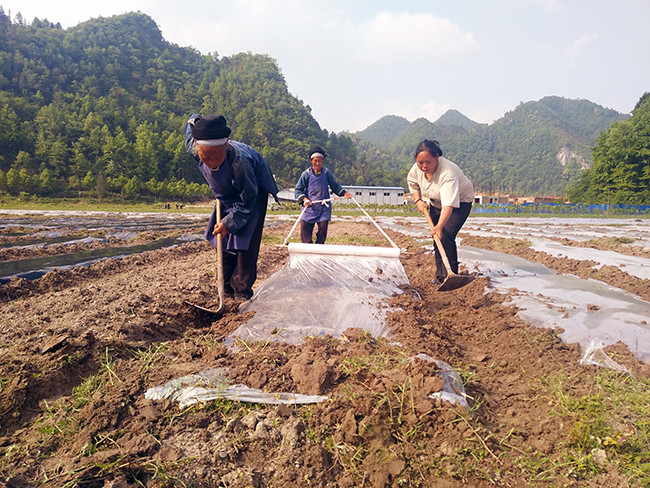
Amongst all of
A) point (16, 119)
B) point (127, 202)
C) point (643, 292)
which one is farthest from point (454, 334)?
point (16, 119)

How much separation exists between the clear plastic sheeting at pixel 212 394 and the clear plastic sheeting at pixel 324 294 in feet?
1.99

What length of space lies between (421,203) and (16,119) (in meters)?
63.0

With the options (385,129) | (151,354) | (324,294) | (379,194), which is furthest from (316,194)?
(385,129)

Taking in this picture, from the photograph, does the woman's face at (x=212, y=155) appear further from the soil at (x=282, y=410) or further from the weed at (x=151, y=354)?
the weed at (x=151, y=354)

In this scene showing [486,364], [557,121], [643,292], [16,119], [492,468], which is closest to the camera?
[492,468]

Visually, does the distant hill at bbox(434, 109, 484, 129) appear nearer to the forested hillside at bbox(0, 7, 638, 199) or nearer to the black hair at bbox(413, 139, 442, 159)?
the forested hillside at bbox(0, 7, 638, 199)

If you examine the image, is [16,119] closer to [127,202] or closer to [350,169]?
[127,202]

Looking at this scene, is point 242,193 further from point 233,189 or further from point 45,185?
point 45,185

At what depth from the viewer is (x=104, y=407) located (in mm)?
1632

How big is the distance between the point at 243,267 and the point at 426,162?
2.22 m

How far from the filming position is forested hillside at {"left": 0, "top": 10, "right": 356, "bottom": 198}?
1811 inches

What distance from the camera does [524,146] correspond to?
355 feet

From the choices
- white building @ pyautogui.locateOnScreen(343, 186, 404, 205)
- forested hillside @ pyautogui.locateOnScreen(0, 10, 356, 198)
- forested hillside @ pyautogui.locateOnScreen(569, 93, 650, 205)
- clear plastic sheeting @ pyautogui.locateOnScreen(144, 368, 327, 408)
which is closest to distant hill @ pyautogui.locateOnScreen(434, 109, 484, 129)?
forested hillside @ pyautogui.locateOnScreen(0, 10, 356, 198)

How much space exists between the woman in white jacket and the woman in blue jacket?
1230 mm
